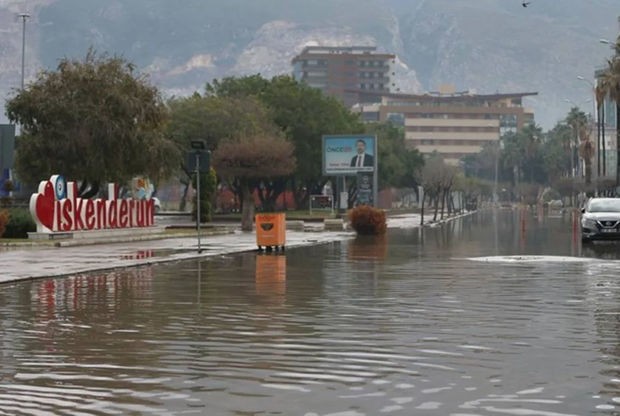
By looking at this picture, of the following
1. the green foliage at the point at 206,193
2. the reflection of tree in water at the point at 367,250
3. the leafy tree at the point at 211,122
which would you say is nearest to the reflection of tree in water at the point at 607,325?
the reflection of tree in water at the point at 367,250

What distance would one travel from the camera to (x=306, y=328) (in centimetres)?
1383

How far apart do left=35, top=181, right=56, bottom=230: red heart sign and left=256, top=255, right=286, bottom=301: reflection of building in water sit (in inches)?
389

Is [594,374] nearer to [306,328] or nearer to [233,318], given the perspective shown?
[306,328]

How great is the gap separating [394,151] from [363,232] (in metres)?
86.9

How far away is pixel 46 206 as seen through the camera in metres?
38.9

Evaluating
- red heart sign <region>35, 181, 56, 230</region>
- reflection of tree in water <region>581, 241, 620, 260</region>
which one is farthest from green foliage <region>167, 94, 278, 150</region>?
reflection of tree in water <region>581, 241, 620, 260</region>

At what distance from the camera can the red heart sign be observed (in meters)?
38.7

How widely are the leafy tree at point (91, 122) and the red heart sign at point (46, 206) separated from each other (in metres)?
13.1

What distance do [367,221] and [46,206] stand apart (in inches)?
691

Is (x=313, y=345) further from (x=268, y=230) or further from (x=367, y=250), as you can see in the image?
(x=367, y=250)

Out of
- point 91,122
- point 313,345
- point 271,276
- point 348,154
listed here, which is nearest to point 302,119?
point 348,154

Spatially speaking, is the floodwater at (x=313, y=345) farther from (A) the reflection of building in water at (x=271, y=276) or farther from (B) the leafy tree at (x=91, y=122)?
(B) the leafy tree at (x=91, y=122)

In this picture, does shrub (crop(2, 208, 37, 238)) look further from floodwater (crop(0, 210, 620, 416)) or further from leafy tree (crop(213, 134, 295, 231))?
leafy tree (crop(213, 134, 295, 231))

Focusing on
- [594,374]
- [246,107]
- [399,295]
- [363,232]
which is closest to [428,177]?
[246,107]
